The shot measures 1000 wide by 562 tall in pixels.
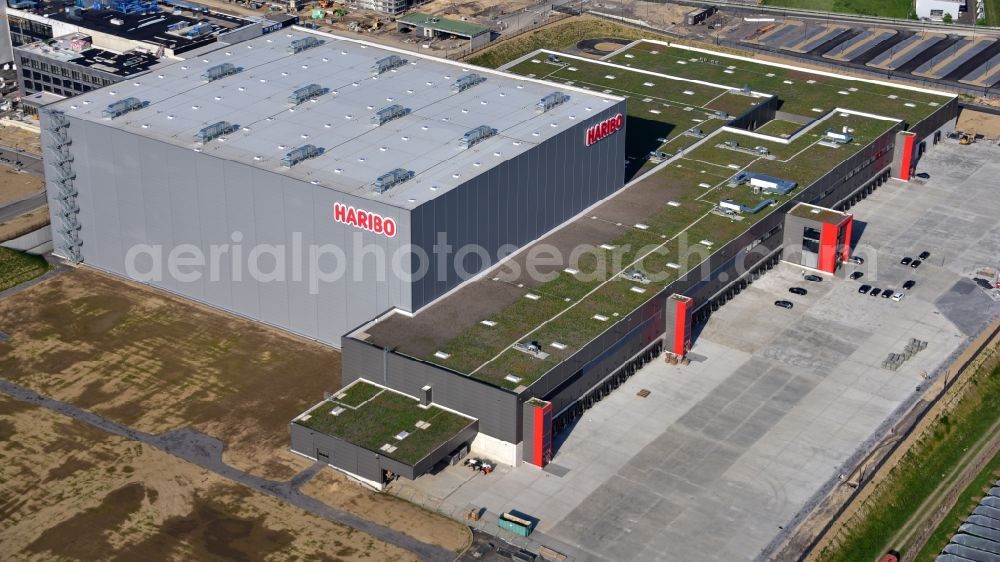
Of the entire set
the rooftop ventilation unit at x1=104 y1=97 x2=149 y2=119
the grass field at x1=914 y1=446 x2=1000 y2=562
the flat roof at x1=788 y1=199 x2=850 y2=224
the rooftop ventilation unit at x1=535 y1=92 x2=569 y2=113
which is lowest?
the grass field at x1=914 y1=446 x2=1000 y2=562

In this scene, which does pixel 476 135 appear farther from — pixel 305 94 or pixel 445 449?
pixel 445 449

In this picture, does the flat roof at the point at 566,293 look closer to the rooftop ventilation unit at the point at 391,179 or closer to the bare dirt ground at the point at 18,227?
the rooftop ventilation unit at the point at 391,179

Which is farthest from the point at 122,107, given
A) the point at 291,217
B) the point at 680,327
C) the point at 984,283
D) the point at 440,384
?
the point at 984,283

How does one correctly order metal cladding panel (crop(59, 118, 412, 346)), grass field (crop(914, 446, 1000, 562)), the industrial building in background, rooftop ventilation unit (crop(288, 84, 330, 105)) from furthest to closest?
1. rooftop ventilation unit (crop(288, 84, 330, 105))
2. metal cladding panel (crop(59, 118, 412, 346))
3. the industrial building in background
4. grass field (crop(914, 446, 1000, 562))

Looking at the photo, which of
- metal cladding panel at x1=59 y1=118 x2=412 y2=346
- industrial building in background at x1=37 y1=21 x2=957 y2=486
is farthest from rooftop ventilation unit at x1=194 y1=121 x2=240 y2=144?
metal cladding panel at x1=59 y1=118 x2=412 y2=346

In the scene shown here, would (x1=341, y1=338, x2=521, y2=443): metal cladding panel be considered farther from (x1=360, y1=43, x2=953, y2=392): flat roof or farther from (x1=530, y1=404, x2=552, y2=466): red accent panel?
(x1=360, y1=43, x2=953, y2=392): flat roof

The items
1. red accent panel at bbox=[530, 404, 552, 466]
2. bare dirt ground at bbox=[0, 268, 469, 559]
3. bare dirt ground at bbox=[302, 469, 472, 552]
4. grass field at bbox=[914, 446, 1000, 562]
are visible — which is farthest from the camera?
bare dirt ground at bbox=[0, 268, 469, 559]

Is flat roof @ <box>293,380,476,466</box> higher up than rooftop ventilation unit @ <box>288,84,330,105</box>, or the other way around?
rooftop ventilation unit @ <box>288,84,330,105</box>

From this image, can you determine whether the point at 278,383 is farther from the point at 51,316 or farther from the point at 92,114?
the point at 92,114

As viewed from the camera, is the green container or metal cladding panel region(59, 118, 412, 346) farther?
metal cladding panel region(59, 118, 412, 346)
